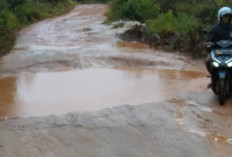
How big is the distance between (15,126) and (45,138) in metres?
0.78

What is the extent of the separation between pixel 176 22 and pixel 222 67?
8.17m

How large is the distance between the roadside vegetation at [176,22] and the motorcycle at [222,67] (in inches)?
184

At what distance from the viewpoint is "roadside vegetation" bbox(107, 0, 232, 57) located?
1201cm

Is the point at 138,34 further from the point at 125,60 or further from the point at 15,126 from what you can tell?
the point at 15,126

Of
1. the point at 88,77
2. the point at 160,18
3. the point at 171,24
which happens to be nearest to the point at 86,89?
the point at 88,77

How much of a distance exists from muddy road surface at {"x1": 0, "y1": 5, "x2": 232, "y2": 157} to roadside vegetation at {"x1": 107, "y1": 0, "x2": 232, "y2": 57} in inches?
25.5

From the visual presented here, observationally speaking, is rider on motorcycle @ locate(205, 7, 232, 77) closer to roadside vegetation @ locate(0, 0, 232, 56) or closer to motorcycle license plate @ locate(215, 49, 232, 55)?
motorcycle license plate @ locate(215, 49, 232, 55)

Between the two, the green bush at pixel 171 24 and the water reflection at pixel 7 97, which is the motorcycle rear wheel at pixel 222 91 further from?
the green bush at pixel 171 24

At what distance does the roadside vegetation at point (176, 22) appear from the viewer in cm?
1201

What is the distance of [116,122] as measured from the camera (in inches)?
224

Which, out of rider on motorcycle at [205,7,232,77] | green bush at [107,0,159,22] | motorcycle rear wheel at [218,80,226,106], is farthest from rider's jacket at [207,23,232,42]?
green bush at [107,0,159,22]

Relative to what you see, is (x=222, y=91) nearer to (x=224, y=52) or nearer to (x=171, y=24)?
(x=224, y=52)

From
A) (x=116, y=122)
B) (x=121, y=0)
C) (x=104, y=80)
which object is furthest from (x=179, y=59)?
(x=121, y=0)

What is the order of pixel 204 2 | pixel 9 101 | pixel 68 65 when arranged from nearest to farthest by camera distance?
pixel 9 101 < pixel 68 65 < pixel 204 2
